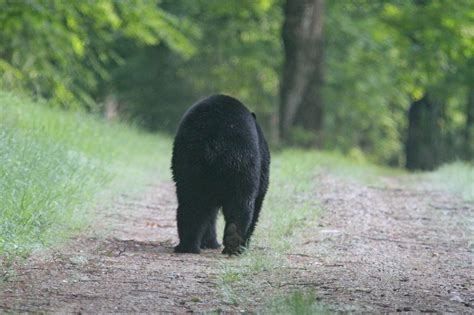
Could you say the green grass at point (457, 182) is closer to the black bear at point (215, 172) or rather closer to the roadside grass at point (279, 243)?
the roadside grass at point (279, 243)

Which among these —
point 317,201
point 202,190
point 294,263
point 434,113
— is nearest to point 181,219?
point 202,190

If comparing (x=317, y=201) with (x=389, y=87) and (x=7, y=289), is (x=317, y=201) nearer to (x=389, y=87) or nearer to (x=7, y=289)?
(x=7, y=289)

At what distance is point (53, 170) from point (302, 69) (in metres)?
12.7

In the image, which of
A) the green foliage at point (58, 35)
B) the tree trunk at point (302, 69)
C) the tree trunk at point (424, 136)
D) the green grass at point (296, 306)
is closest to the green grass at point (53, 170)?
the green foliage at point (58, 35)

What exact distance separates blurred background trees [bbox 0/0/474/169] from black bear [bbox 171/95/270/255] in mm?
8604

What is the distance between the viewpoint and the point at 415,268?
23.4ft

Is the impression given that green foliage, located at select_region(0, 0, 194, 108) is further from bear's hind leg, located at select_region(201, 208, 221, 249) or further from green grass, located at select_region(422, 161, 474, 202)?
bear's hind leg, located at select_region(201, 208, 221, 249)

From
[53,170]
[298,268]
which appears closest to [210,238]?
[298,268]

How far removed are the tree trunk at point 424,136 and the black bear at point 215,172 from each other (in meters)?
16.9

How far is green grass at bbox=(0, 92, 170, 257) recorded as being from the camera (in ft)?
25.4

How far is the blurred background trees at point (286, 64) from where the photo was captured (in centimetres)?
1870

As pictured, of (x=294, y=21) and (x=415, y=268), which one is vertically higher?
(x=294, y=21)

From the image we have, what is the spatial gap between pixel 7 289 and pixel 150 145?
14081 millimetres

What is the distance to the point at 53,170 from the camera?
959 cm
